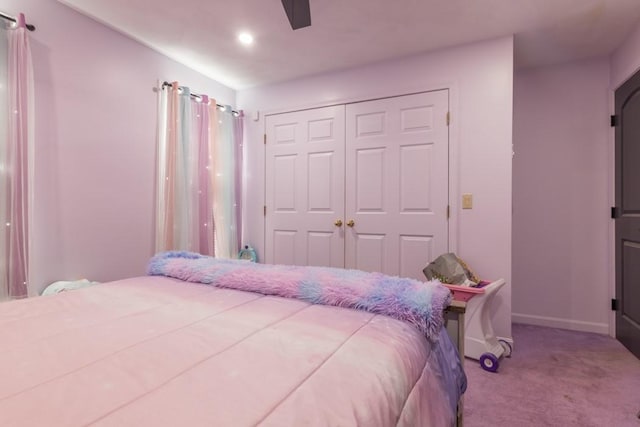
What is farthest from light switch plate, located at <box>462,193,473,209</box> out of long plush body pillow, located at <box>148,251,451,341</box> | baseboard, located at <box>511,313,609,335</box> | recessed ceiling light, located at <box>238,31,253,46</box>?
recessed ceiling light, located at <box>238,31,253,46</box>

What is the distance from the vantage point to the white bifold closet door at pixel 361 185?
2.76 m

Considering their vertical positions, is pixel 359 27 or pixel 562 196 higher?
pixel 359 27

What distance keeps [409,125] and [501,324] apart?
1.79 metres

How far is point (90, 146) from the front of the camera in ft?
7.66

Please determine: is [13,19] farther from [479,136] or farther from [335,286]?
[479,136]

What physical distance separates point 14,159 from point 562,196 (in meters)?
4.21


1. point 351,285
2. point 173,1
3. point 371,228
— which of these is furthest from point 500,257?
point 173,1

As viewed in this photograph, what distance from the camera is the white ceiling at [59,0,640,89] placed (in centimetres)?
214

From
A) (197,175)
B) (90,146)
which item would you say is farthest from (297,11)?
(197,175)

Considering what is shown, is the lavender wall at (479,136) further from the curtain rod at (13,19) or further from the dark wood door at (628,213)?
the curtain rod at (13,19)

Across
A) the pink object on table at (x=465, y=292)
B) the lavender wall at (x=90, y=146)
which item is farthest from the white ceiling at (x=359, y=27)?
the pink object on table at (x=465, y=292)

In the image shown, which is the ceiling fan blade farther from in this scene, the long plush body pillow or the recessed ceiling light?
the long plush body pillow

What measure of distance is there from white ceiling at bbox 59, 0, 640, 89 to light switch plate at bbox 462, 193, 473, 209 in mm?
1234

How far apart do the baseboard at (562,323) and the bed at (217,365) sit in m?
2.31
